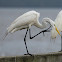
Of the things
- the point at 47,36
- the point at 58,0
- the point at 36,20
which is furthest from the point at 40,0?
the point at 36,20

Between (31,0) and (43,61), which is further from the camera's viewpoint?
(31,0)

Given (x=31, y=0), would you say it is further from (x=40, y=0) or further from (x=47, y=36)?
(x=47, y=36)

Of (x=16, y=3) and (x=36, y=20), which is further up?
(x=16, y=3)

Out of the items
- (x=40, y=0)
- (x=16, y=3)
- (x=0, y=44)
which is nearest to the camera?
(x=0, y=44)

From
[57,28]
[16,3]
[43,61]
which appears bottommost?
[43,61]

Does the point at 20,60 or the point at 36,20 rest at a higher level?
the point at 36,20

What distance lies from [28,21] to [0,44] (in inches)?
400

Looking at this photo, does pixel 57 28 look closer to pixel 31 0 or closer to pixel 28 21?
pixel 28 21

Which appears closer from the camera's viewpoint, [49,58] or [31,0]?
[49,58]

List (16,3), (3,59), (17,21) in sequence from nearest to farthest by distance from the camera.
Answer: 1. (3,59)
2. (17,21)
3. (16,3)

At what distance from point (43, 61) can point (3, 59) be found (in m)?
1.08

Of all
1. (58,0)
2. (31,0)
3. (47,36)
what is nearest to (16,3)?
(31,0)

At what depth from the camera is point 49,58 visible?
721cm

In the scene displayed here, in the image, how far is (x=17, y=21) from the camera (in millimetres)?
8023
